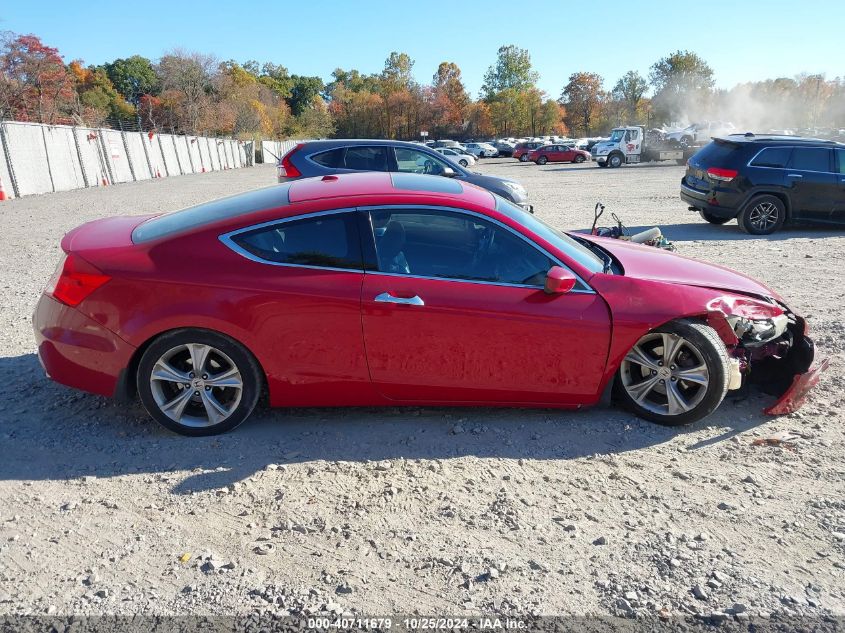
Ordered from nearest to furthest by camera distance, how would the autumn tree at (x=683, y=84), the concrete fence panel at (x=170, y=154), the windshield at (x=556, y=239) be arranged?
the windshield at (x=556, y=239), the concrete fence panel at (x=170, y=154), the autumn tree at (x=683, y=84)

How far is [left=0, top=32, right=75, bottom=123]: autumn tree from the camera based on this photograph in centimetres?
4912

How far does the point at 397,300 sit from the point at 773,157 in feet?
33.2

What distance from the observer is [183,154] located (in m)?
43.3

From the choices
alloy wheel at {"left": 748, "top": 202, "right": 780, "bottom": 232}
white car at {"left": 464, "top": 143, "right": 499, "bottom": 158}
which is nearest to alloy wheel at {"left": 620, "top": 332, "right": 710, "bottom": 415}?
alloy wheel at {"left": 748, "top": 202, "right": 780, "bottom": 232}

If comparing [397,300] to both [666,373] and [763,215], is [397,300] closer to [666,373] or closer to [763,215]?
[666,373]

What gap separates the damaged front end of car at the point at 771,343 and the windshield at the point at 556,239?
0.77m

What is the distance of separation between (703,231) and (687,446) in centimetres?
926

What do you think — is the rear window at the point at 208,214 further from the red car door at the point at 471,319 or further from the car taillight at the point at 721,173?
the car taillight at the point at 721,173

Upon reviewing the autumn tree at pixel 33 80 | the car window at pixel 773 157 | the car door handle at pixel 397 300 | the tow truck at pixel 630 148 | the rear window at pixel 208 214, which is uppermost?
the autumn tree at pixel 33 80

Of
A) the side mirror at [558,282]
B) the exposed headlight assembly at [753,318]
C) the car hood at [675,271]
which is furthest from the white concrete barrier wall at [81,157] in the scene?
the exposed headlight assembly at [753,318]

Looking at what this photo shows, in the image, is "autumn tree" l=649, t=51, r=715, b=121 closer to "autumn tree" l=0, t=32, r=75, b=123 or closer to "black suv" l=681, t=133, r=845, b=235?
"autumn tree" l=0, t=32, r=75, b=123

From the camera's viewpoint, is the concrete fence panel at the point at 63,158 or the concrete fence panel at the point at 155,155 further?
the concrete fence panel at the point at 155,155

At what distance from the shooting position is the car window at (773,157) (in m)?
11.2

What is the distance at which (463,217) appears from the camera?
4.00 m
